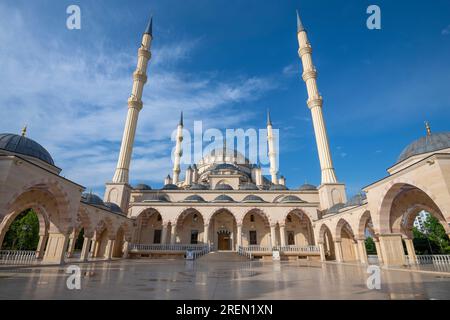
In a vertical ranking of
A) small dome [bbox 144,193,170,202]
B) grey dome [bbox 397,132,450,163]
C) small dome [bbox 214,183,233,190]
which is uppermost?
small dome [bbox 214,183,233,190]

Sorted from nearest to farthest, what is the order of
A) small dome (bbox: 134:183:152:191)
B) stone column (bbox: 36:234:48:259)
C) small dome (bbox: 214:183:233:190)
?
stone column (bbox: 36:234:48:259) → small dome (bbox: 214:183:233:190) → small dome (bbox: 134:183:152:191)

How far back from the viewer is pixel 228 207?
21391mm

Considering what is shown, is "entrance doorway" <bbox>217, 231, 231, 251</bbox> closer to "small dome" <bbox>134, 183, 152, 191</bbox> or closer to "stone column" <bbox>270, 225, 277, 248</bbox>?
"stone column" <bbox>270, 225, 277, 248</bbox>

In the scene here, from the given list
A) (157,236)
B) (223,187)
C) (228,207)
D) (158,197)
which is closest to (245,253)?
(228,207)

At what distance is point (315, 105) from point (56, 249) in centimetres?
2487

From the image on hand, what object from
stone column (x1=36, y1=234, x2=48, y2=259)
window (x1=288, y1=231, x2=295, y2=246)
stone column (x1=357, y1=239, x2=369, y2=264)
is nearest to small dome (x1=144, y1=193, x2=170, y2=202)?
stone column (x1=36, y1=234, x2=48, y2=259)

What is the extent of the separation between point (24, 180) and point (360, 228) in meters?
17.4

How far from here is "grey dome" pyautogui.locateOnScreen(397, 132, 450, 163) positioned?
482 inches

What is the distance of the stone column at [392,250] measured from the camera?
10.6 meters

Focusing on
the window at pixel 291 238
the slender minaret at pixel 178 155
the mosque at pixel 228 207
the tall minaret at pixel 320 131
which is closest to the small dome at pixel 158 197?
the mosque at pixel 228 207

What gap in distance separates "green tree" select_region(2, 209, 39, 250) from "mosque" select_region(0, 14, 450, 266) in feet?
24.1

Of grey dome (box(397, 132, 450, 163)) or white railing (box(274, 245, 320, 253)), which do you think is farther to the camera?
white railing (box(274, 245, 320, 253))
